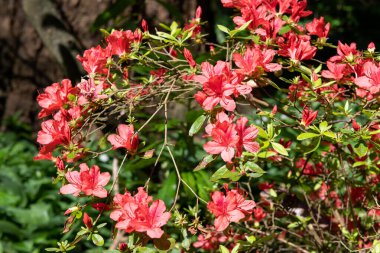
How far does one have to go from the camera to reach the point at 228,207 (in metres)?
1.18

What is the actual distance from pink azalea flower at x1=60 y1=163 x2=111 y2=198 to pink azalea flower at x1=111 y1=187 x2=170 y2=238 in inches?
3.2

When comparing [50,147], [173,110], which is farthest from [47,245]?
[50,147]

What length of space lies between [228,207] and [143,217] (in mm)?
195

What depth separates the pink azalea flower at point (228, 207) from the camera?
117 cm

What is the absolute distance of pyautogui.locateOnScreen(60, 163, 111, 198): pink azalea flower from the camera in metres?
1.19

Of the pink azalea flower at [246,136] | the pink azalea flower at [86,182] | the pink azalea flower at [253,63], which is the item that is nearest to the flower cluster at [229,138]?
the pink azalea flower at [246,136]

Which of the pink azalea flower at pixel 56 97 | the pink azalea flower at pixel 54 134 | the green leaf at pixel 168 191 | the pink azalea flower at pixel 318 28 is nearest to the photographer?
the pink azalea flower at pixel 54 134

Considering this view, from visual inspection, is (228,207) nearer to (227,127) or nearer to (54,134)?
(227,127)

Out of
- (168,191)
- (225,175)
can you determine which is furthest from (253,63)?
(168,191)

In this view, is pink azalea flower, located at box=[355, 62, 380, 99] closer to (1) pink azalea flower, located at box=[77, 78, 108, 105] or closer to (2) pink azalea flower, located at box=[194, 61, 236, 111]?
(2) pink azalea flower, located at box=[194, 61, 236, 111]

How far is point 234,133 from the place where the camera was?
1.14 meters

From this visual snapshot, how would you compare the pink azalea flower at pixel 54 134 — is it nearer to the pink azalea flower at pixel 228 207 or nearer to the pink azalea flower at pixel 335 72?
the pink azalea flower at pixel 228 207

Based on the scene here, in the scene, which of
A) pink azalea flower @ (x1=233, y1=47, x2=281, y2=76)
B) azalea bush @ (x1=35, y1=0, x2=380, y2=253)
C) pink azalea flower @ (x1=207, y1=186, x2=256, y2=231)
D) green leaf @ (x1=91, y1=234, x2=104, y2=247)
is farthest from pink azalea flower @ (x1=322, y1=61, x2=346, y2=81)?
green leaf @ (x1=91, y1=234, x2=104, y2=247)

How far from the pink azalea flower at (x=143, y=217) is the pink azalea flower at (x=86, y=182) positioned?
81 millimetres
